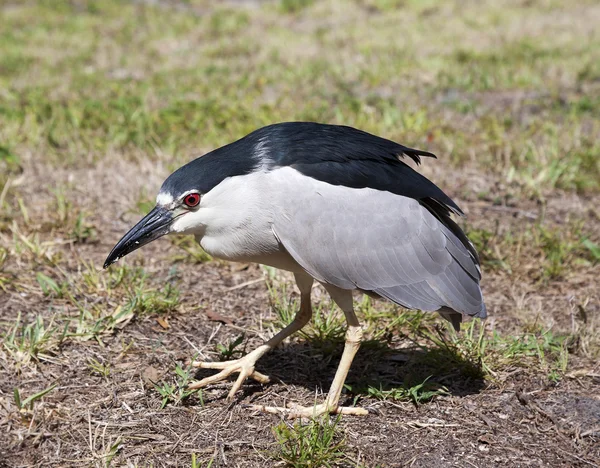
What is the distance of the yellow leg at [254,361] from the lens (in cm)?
334

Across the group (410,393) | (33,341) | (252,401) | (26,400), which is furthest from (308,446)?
(33,341)

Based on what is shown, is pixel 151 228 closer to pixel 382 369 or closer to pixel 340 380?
pixel 340 380

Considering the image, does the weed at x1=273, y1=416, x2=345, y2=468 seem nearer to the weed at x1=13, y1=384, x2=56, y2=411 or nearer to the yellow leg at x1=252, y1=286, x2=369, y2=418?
the yellow leg at x1=252, y1=286, x2=369, y2=418

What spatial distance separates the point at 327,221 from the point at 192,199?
571 millimetres

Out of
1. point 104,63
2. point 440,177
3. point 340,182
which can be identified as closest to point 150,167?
point 440,177

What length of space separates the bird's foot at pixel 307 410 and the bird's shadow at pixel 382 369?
141 mm

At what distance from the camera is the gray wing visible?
303cm

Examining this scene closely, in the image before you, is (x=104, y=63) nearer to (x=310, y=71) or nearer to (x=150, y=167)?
(x=310, y=71)

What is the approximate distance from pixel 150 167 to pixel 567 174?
309cm

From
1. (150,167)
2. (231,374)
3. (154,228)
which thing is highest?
(154,228)

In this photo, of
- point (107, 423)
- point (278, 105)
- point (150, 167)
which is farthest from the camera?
point (278, 105)

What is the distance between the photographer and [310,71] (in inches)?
310

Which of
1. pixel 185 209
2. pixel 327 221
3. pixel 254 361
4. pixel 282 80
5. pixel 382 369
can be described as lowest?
pixel 382 369

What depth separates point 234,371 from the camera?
134 inches
